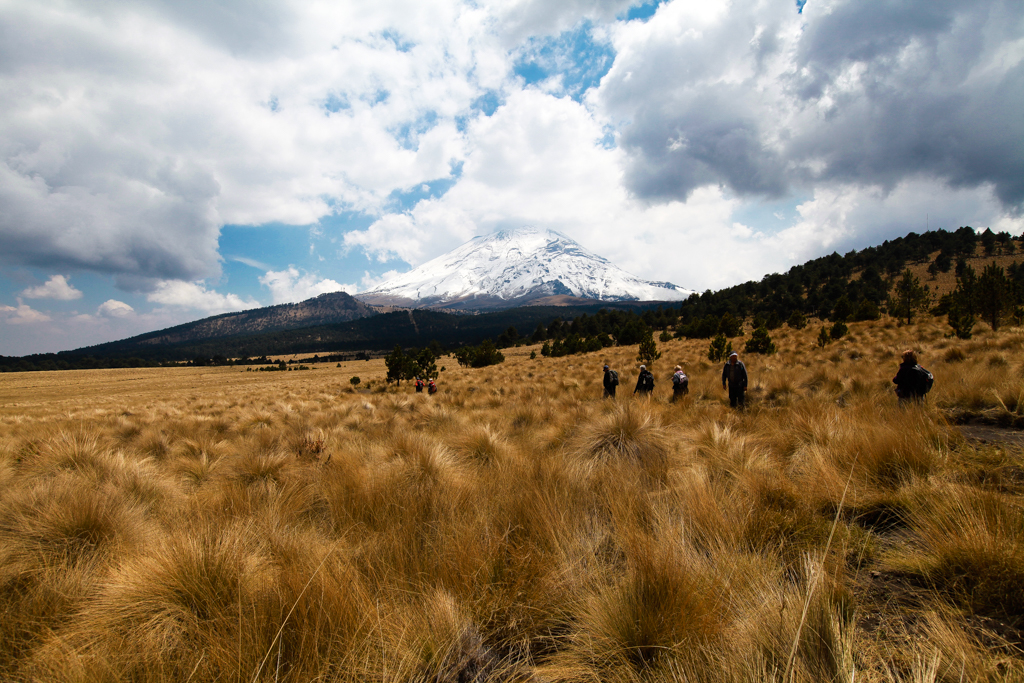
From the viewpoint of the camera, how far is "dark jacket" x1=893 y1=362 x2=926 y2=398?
6582 mm

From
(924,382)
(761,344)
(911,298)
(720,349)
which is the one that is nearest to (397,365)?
(720,349)

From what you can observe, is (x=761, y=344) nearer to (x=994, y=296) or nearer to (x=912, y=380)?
(x=994, y=296)

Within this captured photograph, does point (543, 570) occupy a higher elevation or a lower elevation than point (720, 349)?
higher

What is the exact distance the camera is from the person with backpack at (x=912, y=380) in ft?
21.4

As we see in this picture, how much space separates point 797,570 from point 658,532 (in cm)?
83

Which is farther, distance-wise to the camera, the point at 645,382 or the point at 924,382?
the point at 645,382

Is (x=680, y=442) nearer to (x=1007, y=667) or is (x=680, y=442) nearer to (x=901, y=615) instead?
(x=901, y=615)

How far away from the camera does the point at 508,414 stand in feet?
27.4

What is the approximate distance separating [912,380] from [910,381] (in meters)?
0.03

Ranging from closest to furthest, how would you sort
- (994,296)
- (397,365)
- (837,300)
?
(994,296), (397,365), (837,300)

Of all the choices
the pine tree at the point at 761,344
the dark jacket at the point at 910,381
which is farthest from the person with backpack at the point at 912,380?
the pine tree at the point at 761,344

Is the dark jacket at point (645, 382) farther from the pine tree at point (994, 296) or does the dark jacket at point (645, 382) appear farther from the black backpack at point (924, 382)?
the pine tree at point (994, 296)

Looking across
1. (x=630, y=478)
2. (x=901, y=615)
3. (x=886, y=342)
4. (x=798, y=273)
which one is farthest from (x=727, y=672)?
(x=798, y=273)

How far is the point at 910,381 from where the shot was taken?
673 centimetres
